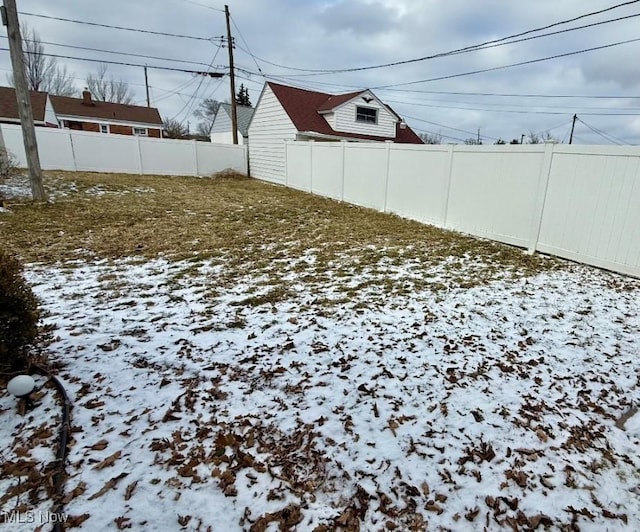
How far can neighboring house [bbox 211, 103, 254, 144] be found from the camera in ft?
80.1

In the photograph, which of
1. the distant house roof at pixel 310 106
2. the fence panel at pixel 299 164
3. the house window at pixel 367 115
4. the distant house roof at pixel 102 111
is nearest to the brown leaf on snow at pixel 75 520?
the fence panel at pixel 299 164

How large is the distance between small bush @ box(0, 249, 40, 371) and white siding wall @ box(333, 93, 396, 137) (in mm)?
15962

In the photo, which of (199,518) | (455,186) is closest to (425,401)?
(199,518)

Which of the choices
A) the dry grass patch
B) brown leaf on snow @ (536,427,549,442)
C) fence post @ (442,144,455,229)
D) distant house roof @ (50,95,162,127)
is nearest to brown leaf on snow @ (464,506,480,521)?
Answer: brown leaf on snow @ (536,427,549,442)

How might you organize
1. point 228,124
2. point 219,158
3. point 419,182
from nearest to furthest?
point 419,182 < point 219,158 < point 228,124

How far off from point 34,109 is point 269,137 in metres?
17.0

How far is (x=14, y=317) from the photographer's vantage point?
238 cm

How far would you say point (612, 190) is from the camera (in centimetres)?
490

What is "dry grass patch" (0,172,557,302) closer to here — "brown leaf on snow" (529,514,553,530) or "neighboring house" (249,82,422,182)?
"brown leaf on snow" (529,514,553,530)

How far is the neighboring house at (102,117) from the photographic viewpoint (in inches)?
1003

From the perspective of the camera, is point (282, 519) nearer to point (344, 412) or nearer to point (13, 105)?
point (344, 412)

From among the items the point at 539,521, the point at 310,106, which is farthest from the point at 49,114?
the point at 539,521

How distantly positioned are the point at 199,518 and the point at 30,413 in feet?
4.50

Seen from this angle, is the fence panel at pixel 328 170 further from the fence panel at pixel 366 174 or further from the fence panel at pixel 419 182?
the fence panel at pixel 419 182
